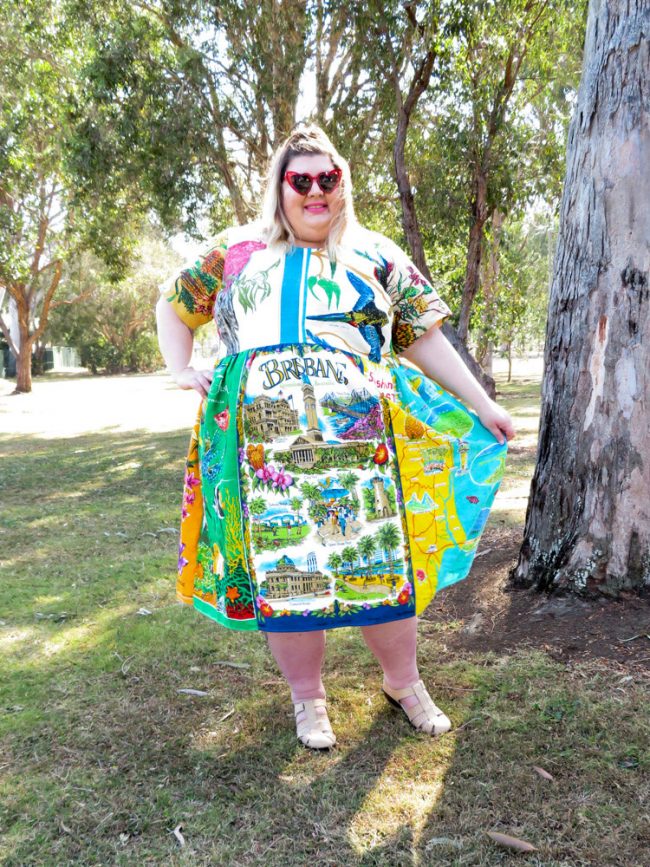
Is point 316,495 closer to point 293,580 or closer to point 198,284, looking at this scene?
point 293,580

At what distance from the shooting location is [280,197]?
2477mm

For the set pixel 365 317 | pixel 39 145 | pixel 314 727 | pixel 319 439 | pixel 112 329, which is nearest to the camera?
pixel 319 439

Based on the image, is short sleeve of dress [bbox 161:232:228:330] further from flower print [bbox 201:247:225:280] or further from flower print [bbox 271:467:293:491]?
flower print [bbox 271:467:293:491]

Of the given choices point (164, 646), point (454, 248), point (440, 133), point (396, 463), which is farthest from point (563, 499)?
point (454, 248)

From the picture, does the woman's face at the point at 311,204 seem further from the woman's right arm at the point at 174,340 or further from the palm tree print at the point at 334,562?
the palm tree print at the point at 334,562

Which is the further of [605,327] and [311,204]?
[605,327]

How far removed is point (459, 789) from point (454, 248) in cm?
1010

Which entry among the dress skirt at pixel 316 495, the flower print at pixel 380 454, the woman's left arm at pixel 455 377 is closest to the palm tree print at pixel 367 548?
the dress skirt at pixel 316 495

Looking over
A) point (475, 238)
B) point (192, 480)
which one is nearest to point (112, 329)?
point (475, 238)

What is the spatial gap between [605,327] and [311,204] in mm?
1425

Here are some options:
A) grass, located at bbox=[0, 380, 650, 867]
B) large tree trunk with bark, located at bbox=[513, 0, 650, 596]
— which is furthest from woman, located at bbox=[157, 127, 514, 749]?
large tree trunk with bark, located at bbox=[513, 0, 650, 596]

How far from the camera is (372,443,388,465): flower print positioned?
7.80ft

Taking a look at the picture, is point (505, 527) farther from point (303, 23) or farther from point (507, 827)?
point (303, 23)

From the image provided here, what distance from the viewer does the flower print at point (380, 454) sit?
2377 mm
